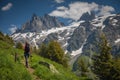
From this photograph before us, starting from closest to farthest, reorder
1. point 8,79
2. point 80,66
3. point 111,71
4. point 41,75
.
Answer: point 8,79
point 41,75
point 111,71
point 80,66

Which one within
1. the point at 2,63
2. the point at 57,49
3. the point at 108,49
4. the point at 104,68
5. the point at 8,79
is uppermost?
the point at 57,49

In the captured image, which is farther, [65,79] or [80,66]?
[80,66]

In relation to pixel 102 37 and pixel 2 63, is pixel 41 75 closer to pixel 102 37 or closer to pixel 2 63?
pixel 2 63

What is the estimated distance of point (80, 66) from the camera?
90.0 meters

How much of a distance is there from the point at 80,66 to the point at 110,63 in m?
36.4

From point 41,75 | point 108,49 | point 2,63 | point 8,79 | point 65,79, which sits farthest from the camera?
point 108,49

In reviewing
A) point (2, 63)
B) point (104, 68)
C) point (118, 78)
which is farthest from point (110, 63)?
point (2, 63)

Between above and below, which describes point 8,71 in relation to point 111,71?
below

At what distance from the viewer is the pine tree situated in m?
54.0

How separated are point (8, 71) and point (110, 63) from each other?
40.7m

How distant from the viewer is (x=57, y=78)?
755 inches

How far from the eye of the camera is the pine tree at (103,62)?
2126 inches

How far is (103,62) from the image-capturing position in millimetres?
56156

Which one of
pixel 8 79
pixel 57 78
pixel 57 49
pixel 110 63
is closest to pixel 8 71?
pixel 8 79
